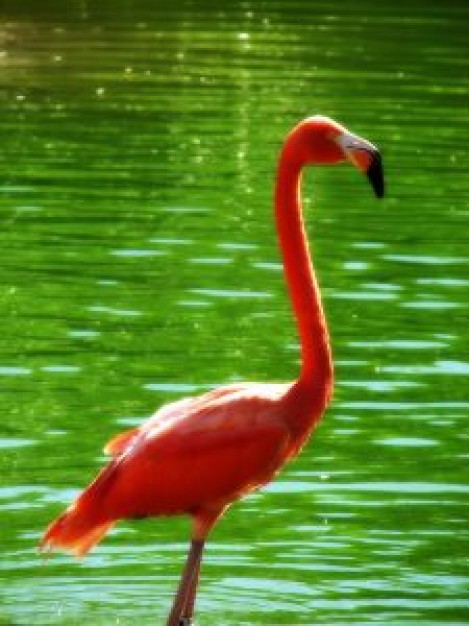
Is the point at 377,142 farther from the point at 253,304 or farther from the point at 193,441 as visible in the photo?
the point at 193,441

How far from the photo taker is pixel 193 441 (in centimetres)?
848

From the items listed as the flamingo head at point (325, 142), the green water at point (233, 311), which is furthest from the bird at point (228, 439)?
the green water at point (233, 311)

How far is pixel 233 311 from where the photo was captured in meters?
14.1

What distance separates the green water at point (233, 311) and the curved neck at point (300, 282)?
999 millimetres

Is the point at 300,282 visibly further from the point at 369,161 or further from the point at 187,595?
the point at 187,595

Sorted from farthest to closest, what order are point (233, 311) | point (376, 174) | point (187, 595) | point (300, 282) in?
point (233, 311)
point (300, 282)
point (187, 595)
point (376, 174)

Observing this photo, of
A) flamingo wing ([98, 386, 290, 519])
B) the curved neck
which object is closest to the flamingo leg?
flamingo wing ([98, 386, 290, 519])

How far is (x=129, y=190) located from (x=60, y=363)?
18.1 feet

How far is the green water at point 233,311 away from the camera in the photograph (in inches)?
376

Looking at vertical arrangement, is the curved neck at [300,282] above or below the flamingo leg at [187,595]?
above

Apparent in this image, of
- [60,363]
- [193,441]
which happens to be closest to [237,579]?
[193,441]

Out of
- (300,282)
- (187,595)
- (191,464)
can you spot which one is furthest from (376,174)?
(187,595)

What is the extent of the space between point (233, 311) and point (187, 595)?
5783 mm

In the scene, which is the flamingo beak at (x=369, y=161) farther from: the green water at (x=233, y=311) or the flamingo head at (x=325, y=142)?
the green water at (x=233, y=311)
